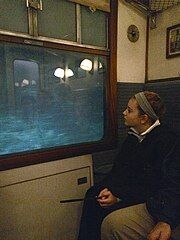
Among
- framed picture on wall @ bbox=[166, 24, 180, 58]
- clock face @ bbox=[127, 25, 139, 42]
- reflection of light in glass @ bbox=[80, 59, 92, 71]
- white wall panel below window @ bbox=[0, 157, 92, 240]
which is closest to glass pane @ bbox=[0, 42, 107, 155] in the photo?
reflection of light in glass @ bbox=[80, 59, 92, 71]

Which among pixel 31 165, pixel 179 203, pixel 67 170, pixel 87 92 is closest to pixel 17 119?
pixel 31 165

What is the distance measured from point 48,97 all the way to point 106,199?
97 centimetres

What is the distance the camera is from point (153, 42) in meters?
2.52

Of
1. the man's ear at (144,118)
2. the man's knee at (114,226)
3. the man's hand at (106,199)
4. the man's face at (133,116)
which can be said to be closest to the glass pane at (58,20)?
the man's face at (133,116)

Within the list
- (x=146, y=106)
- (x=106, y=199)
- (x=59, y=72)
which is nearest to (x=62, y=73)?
(x=59, y=72)

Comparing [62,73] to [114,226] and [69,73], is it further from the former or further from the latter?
[114,226]

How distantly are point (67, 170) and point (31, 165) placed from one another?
1.06 feet

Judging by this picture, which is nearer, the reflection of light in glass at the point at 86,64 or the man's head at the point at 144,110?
the man's head at the point at 144,110

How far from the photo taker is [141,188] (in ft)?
5.48

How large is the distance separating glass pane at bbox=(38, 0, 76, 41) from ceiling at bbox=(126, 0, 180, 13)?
2.47ft

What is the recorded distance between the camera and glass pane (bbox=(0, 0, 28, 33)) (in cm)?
163

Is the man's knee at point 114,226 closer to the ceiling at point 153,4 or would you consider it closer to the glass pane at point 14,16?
the glass pane at point 14,16

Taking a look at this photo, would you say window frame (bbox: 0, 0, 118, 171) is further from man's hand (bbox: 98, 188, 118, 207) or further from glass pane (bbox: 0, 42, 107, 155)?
man's hand (bbox: 98, 188, 118, 207)

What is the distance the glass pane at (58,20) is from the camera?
1.81 m
